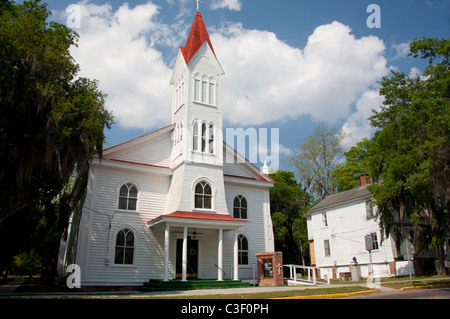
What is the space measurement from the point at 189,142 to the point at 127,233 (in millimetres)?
6014

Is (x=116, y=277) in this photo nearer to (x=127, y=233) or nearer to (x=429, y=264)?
(x=127, y=233)

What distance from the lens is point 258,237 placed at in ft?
74.2

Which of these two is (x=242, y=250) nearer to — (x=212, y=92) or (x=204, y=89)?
(x=212, y=92)

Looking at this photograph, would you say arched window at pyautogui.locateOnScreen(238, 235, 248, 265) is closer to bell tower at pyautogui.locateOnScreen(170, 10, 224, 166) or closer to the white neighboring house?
bell tower at pyautogui.locateOnScreen(170, 10, 224, 166)

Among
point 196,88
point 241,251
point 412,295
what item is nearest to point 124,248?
point 241,251

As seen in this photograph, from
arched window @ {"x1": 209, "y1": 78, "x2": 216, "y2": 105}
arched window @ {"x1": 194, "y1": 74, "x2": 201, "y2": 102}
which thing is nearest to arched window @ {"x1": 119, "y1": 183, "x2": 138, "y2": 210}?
arched window @ {"x1": 194, "y1": 74, "x2": 201, "y2": 102}

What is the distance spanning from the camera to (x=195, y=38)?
2330 centimetres

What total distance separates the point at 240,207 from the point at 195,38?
37.1 feet

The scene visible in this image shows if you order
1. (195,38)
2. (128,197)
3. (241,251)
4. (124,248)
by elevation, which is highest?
(195,38)

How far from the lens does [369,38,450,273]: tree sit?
15.4 m

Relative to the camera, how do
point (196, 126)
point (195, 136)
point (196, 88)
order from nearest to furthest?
point (195, 136), point (196, 126), point (196, 88)

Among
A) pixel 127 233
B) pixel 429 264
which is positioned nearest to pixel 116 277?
pixel 127 233

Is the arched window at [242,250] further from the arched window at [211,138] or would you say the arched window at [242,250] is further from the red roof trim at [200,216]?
the arched window at [211,138]

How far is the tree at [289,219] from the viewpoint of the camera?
125 feet
